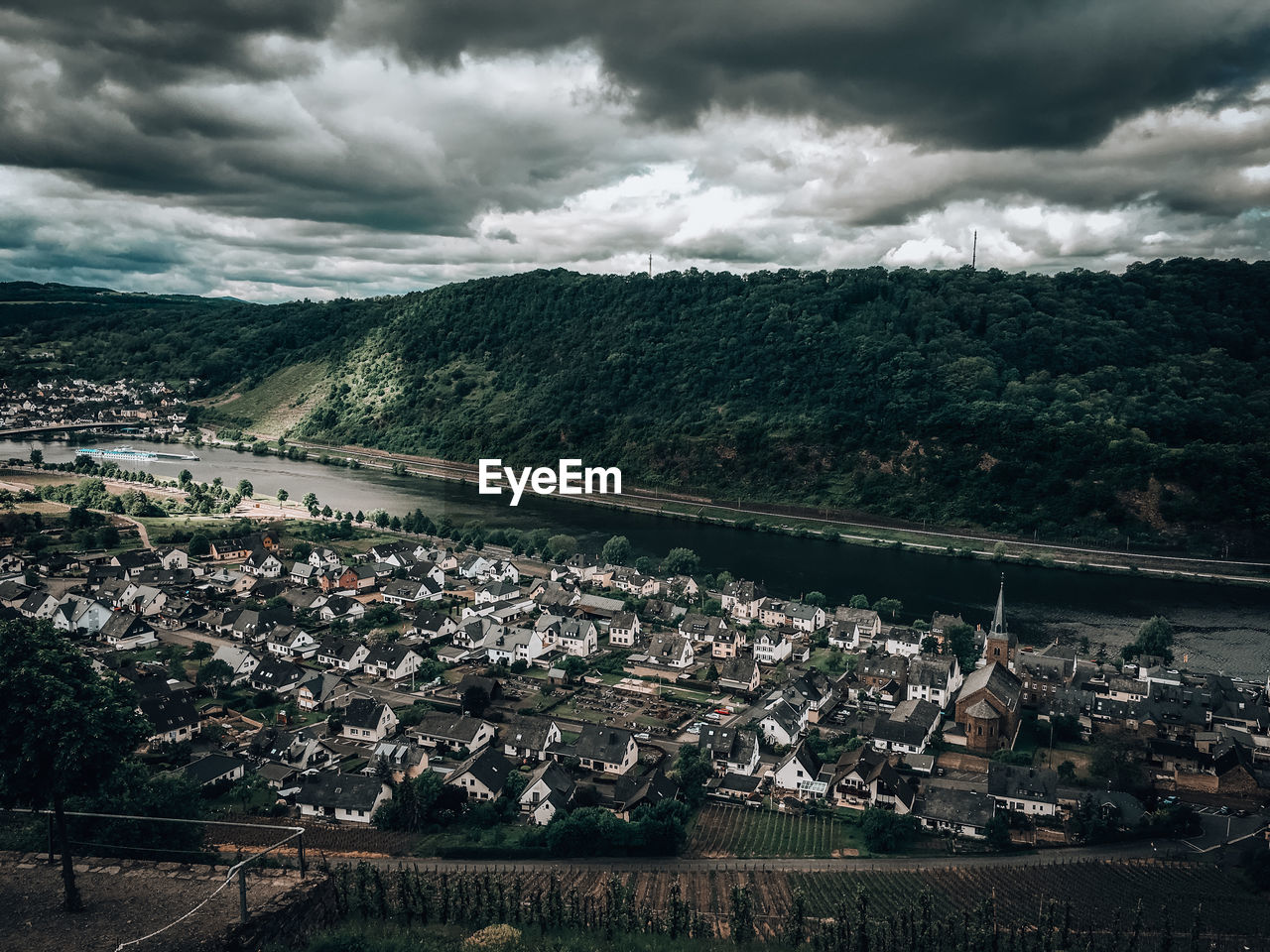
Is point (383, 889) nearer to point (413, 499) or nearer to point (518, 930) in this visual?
point (518, 930)

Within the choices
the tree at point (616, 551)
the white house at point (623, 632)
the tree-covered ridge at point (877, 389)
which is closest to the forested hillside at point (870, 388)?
the tree-covered ridge at point (877, 389)

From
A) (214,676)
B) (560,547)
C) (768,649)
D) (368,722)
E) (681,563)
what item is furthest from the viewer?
(560,547)

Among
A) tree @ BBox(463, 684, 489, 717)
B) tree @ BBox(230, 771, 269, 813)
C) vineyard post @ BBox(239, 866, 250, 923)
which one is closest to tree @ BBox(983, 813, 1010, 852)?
tree @ BBox(463, 684, 489, 717)

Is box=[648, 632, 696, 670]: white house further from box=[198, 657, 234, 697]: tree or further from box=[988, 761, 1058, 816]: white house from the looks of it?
box=[198, 657, 234, 697]: tree

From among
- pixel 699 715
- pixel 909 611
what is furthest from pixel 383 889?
pixel 909 611

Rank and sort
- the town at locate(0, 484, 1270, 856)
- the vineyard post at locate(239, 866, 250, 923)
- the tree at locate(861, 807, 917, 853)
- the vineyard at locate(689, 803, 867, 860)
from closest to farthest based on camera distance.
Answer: the vineyard post at locate(239, 866, 250, 923) < the vineyard at locate(689, 803, 867, 860) < the tree at locate(861, 807, 917, 853) < the town at locate(0, 484, 1270, 856)

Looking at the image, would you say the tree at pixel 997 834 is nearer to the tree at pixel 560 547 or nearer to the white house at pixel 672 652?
the white house at pixel 672 652

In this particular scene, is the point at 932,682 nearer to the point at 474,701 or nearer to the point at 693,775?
the point at 693,775

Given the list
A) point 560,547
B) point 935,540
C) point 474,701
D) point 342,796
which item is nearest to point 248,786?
point 342,796
